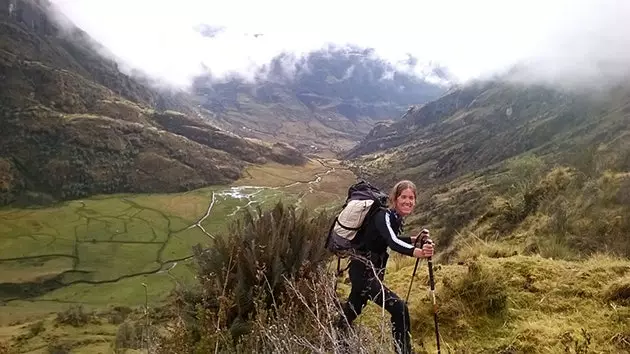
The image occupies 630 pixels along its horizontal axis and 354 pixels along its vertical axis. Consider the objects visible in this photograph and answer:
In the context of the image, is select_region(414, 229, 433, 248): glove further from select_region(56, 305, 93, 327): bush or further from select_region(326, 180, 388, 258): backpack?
select_region(56, 305, 93, 327): bush

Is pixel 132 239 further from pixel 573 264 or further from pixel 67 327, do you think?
pixel 573 264

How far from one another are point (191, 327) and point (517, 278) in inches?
155

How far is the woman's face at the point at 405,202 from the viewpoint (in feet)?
17.5

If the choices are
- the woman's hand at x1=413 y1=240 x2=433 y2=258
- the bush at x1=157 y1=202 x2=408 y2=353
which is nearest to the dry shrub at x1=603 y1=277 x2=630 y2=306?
the woman's hand at x1=413 y1=240 x2=433 y2=258

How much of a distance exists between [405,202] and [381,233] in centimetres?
51

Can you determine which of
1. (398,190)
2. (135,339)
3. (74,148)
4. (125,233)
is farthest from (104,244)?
(398,190)

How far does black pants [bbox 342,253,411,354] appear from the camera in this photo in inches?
191

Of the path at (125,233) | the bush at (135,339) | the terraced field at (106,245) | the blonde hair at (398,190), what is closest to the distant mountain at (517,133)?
the terraced field at (106,245)

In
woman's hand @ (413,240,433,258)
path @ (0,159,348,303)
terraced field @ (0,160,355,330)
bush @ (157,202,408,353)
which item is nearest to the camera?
woman's hand @ (413,240,433,258)

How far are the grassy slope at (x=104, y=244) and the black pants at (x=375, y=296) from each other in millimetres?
48148

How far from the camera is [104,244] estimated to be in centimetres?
10819

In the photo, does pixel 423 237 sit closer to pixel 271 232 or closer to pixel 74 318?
pixel 271 232

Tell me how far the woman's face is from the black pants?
1.73ft

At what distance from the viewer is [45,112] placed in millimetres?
165875
